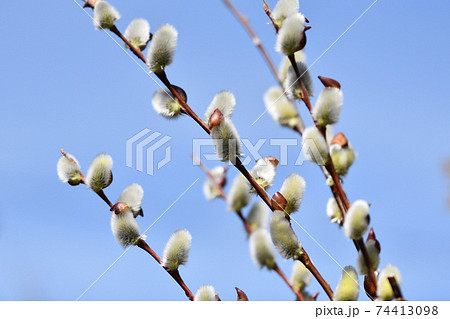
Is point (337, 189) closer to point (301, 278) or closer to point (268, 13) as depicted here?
point (301, 278)

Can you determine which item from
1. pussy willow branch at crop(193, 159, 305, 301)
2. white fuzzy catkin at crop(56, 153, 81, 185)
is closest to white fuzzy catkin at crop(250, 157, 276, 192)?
pussy willow branch at crop(193, 159, 305, 301)

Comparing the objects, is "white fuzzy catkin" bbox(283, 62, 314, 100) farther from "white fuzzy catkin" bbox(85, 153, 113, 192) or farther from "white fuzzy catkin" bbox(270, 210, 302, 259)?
"white fuzzy catkin" bbox(85, 153, 113, 192)

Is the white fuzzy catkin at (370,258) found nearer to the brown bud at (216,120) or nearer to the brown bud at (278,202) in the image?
the brown bud at (278,202)

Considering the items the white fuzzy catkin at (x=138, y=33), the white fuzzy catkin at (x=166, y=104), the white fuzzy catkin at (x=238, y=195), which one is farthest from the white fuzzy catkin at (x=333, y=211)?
the white fuzzy catkin at (x=138, y=33)

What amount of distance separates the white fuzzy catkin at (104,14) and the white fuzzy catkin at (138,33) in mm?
30

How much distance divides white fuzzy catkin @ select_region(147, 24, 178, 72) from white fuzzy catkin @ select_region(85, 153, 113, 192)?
0.19 metres

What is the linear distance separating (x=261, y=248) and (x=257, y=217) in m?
0.05

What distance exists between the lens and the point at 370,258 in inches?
27.6

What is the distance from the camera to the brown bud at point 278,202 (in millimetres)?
749

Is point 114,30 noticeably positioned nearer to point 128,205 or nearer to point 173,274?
point 128,205

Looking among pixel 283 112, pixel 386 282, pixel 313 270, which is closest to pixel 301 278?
pixel 313 270

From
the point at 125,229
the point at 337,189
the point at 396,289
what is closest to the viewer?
the point at 396,289

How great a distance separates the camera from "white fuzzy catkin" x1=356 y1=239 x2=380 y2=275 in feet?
2.29
